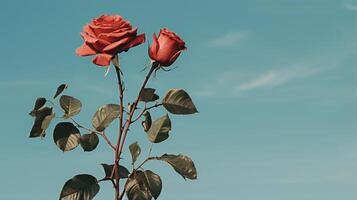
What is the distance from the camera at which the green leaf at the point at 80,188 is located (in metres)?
2.54

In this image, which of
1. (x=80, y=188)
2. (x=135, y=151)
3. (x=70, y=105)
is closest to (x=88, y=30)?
(x=70, y=105)

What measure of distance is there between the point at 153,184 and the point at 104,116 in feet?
1.21

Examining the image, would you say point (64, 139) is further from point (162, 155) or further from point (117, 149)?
point (162, 155)

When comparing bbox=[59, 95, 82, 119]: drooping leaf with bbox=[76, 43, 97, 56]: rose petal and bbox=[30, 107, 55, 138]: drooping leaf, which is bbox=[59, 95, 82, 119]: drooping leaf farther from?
bbox=[76, 43, 97, 56]: rose petal

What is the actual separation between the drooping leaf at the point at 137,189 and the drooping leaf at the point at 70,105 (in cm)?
40

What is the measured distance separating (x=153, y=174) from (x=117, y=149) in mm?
199

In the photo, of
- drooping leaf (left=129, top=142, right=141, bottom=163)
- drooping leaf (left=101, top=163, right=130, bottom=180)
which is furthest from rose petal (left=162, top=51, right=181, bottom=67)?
drooping leaf (left=101, top=163, right=130, bottom=180)

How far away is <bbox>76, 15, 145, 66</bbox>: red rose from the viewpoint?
251cm

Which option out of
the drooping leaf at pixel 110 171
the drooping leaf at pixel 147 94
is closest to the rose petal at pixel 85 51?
the drooping leaf at pixel 147 94

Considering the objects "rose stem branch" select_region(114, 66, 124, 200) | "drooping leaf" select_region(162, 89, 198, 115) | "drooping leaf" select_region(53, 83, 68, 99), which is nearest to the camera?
"rose stem branch" select_region(114, 66, 124, 200)

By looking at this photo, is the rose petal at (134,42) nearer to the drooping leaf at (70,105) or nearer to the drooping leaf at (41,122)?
the drooping leaf at (70,105)

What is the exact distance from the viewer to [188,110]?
262cm

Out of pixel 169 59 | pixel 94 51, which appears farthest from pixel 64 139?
pixel 169 59

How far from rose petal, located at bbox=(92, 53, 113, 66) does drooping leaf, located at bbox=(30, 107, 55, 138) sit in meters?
0.35
